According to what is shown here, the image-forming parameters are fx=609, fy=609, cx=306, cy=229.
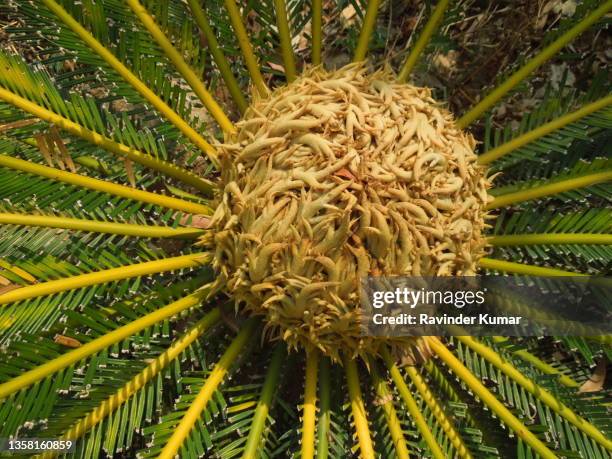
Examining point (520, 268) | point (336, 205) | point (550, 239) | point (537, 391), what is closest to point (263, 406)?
point (336, 205)

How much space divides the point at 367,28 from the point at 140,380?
152cm

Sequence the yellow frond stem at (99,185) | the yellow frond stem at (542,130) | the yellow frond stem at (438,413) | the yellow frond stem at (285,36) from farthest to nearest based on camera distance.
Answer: the yellow frond stem at (285,36) < the yellow frond stem at (542,130) < the yellow frond stem at (438,413) < the yellow frond stem at (99,185)

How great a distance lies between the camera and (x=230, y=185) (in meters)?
1.88

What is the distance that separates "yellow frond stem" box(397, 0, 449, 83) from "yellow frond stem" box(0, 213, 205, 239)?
1002 millimetres

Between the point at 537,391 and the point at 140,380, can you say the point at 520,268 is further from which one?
the point at 140,380

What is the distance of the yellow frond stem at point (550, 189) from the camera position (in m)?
2.10

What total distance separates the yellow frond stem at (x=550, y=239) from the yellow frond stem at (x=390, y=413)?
2.17 feet

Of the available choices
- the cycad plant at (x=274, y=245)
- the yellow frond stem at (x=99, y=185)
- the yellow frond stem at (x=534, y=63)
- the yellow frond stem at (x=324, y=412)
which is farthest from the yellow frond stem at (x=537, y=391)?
the yellow frond stem at (x=99, y=185)

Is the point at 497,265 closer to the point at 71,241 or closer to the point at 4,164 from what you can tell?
the point at 71,241

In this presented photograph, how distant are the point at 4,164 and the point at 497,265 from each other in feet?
5.51

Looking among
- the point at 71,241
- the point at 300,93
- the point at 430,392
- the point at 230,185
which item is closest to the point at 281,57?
the point at 300,93

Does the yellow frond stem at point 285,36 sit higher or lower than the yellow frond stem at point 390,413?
higher

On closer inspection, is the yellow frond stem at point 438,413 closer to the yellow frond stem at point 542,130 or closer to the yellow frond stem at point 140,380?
the yellow frond stem at point 140,380

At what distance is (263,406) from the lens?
198cm
